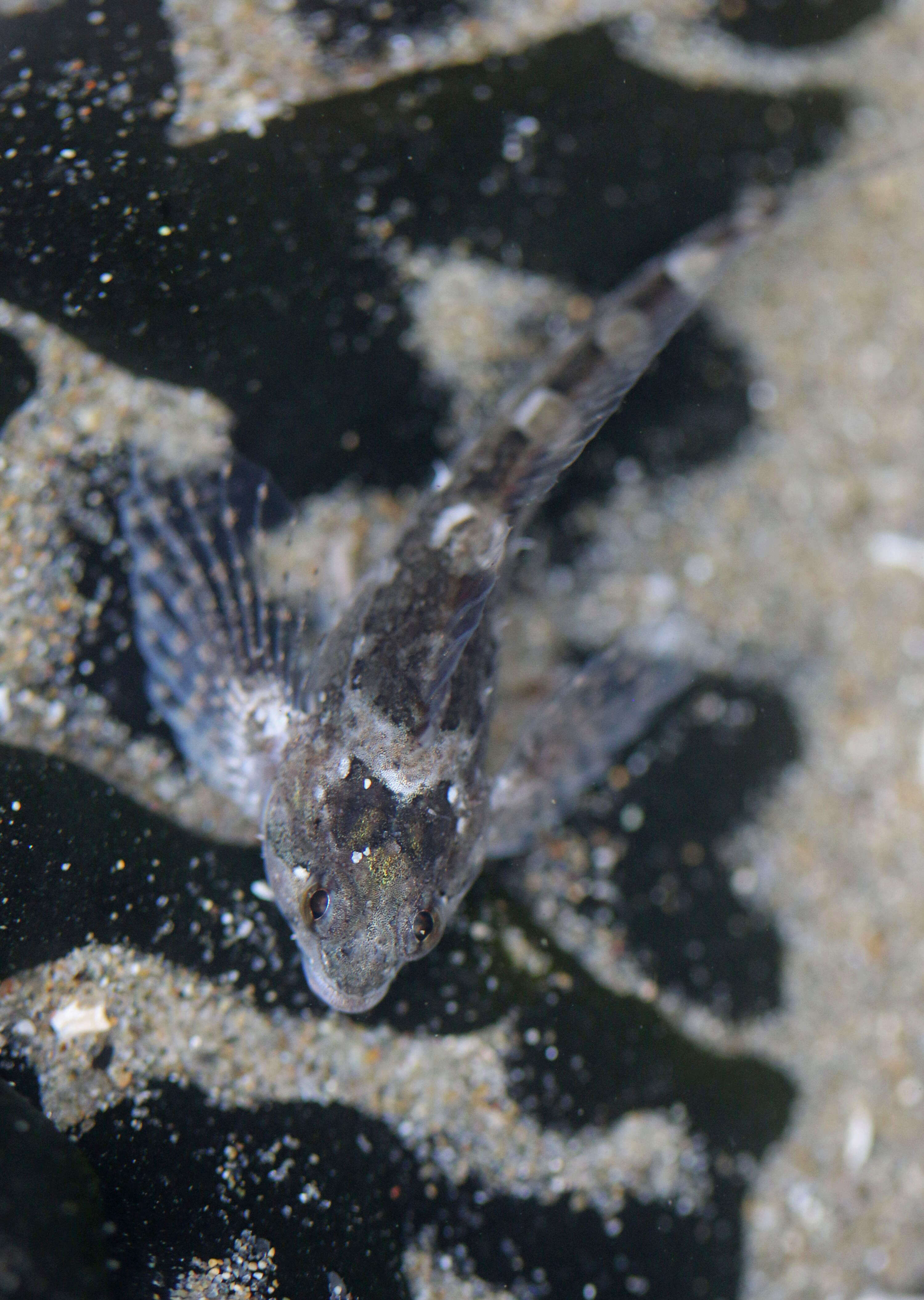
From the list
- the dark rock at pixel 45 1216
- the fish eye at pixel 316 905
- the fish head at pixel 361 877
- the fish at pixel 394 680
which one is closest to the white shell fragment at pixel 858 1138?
the fish at pixel 394 680

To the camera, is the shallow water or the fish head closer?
the fish head

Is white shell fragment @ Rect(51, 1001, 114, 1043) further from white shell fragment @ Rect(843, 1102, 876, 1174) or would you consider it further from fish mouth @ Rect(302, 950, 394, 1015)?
white shell fragment @ Rect(843, 1102, 876, 1174)

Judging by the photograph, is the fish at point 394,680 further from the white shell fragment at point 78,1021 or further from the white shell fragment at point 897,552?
the white shell fragment at point 897,552

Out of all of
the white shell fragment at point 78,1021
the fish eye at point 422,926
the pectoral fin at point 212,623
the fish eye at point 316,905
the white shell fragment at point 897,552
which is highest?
the pectoral fin at point 212,623

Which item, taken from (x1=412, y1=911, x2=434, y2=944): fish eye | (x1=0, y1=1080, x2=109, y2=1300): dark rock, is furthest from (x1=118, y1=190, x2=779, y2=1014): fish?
(x1=0, y1=1080, x2=109, y2=1300): dark rock

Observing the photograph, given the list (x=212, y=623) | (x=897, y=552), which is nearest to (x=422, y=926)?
(x=212, y=623)

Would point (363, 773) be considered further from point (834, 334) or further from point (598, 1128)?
point (834, 334)
